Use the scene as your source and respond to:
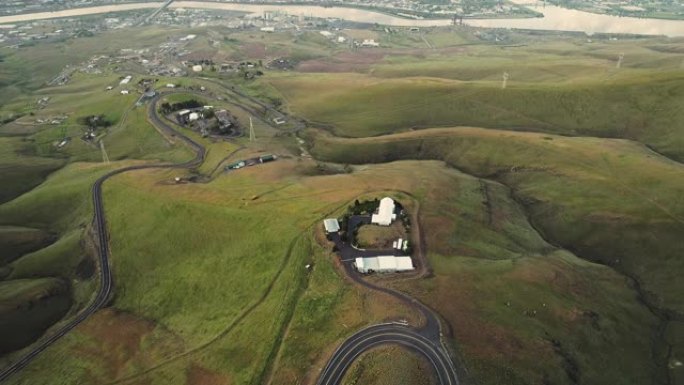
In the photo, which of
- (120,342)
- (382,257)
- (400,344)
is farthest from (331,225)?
(120,342)

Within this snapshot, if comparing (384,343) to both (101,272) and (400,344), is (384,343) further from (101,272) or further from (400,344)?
(101,272)

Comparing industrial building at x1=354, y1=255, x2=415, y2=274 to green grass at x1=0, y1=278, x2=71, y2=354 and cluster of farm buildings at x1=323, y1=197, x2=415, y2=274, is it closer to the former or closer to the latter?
cluster of farm buildings at x1=323, y1=197, x2=415, y2=274

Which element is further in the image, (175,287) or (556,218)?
(556,218)

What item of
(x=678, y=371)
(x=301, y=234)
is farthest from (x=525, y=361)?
(x=301, y=234)

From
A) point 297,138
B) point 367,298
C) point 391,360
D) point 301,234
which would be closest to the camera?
point 391,360

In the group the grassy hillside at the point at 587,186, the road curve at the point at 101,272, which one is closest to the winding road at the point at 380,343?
the road curve at the point at 101,272

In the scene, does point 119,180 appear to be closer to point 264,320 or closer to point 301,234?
point 301,234
